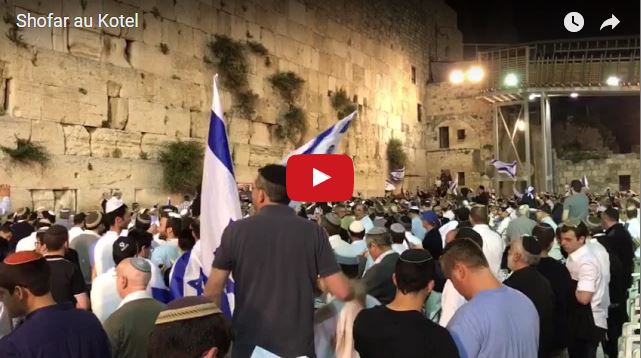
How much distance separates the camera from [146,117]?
14273 millimetres

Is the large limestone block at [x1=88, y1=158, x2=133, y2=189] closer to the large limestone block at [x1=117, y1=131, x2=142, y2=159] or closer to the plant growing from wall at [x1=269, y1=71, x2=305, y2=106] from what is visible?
the large limestone block at [x1=117, y1=131, x2=142, y2=159]

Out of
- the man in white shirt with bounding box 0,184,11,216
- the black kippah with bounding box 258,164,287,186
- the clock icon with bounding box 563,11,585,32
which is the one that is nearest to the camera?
the black kippah with bounding box 258,164,287,186

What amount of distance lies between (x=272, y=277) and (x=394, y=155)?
859 inches

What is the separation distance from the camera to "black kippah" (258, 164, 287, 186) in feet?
11.1

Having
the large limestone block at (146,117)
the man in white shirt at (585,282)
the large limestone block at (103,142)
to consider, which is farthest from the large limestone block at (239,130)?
the man in white shirt at (585,282)

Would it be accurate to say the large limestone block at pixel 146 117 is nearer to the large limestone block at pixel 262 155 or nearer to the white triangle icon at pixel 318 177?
the large limestone block at pixel 262 155

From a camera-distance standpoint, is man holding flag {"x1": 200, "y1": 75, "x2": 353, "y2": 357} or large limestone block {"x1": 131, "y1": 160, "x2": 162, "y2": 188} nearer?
man holding flag {"x1": 200, "y1": 75, "x2": 353, "y2": 357}

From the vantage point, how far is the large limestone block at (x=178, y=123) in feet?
48.8

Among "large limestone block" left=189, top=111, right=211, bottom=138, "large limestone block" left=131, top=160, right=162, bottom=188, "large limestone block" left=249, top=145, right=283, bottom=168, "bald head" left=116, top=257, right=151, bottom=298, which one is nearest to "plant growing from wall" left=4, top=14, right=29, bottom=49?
"large limestone block" left=131, top=160, right=162, bottom=188

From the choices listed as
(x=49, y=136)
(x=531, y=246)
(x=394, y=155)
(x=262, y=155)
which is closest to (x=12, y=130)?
(x=49, y=136)

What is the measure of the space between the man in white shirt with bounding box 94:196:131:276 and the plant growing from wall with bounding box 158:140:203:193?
26.0ft

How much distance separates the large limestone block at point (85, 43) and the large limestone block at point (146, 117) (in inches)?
52.9

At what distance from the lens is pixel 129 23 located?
14000 millimetres

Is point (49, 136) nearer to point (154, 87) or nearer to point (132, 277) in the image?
point (154, 87)
